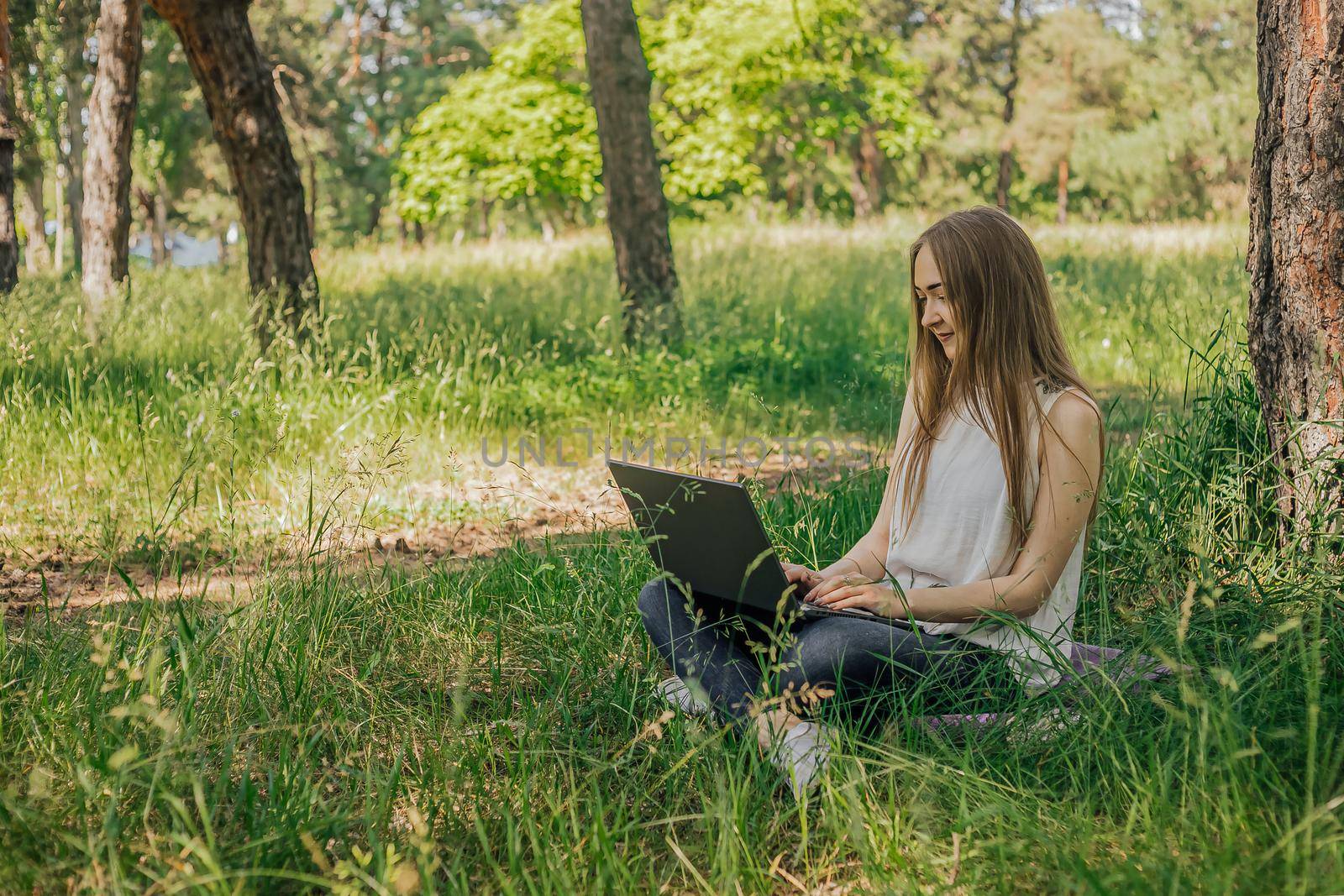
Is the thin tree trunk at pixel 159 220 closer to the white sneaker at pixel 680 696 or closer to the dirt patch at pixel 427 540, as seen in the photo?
the dirt patch at pixel 427 540

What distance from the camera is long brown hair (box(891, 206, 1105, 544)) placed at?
8.32ft

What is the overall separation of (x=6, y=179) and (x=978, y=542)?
321 inches

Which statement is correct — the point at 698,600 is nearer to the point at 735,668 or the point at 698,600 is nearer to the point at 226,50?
the point at 735,668

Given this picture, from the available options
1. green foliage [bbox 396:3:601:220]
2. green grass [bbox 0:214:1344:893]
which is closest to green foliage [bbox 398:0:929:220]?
green foliage [bbox 396:3:601:220]

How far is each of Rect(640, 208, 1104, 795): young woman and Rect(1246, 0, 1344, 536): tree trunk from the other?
0.71 meters

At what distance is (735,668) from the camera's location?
2.56m

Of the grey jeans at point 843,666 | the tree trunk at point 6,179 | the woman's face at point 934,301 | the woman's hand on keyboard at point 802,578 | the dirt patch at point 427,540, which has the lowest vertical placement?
the dirt patch at point 427,540

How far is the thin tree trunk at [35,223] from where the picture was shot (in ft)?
64.8

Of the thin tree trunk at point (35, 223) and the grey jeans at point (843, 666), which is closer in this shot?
the grey jeans at point (843, 666)

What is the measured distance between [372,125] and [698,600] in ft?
102

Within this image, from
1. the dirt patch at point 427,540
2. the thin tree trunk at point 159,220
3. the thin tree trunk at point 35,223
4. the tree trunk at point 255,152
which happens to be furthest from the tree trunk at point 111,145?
the thin tree trunk at point 159,220

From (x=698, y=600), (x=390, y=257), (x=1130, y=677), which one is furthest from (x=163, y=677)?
(x=390, y=257)

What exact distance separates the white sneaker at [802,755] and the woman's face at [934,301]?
1.00m

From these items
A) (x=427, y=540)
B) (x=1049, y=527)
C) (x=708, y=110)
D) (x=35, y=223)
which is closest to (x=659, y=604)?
(x=1049, y=527)
